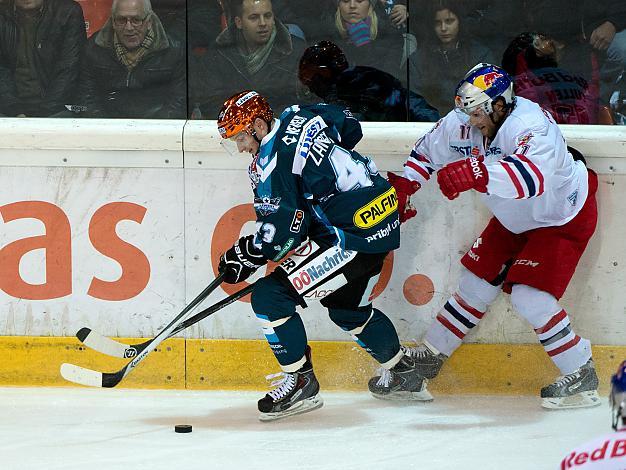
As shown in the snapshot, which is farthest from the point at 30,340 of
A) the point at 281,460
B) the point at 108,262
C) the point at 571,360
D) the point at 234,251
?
the point at 571,360

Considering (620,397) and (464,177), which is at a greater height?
(620,397)

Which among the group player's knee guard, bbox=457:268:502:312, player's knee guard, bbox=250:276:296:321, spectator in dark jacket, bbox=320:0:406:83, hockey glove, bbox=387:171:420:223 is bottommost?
player's knee guard, bbox=457:268:502:312

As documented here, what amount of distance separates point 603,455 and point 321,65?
243 centimetres

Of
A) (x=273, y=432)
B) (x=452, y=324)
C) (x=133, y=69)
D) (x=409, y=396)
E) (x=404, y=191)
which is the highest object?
(x=133, y=69)

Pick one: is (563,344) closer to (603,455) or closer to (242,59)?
(242,59)

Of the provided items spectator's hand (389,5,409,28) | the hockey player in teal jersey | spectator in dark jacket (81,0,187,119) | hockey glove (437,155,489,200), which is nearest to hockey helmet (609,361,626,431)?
hockey glove (437,155,489,200)

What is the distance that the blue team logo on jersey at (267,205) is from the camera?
3.67 m

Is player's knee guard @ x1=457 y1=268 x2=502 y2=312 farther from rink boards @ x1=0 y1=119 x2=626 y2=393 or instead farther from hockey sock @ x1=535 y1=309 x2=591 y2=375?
hockey sock @ x1=535 y1=309 x2=591 y2=375

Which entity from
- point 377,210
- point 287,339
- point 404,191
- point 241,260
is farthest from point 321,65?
point 287,339

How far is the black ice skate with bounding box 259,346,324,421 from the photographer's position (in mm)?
3836

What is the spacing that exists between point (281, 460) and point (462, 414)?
2.66 feet

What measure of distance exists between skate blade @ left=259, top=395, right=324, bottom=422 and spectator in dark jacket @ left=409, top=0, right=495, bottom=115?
1186 mm

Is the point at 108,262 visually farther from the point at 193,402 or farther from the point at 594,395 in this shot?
the point at 594,395

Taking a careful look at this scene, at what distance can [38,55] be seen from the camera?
14.2ft
